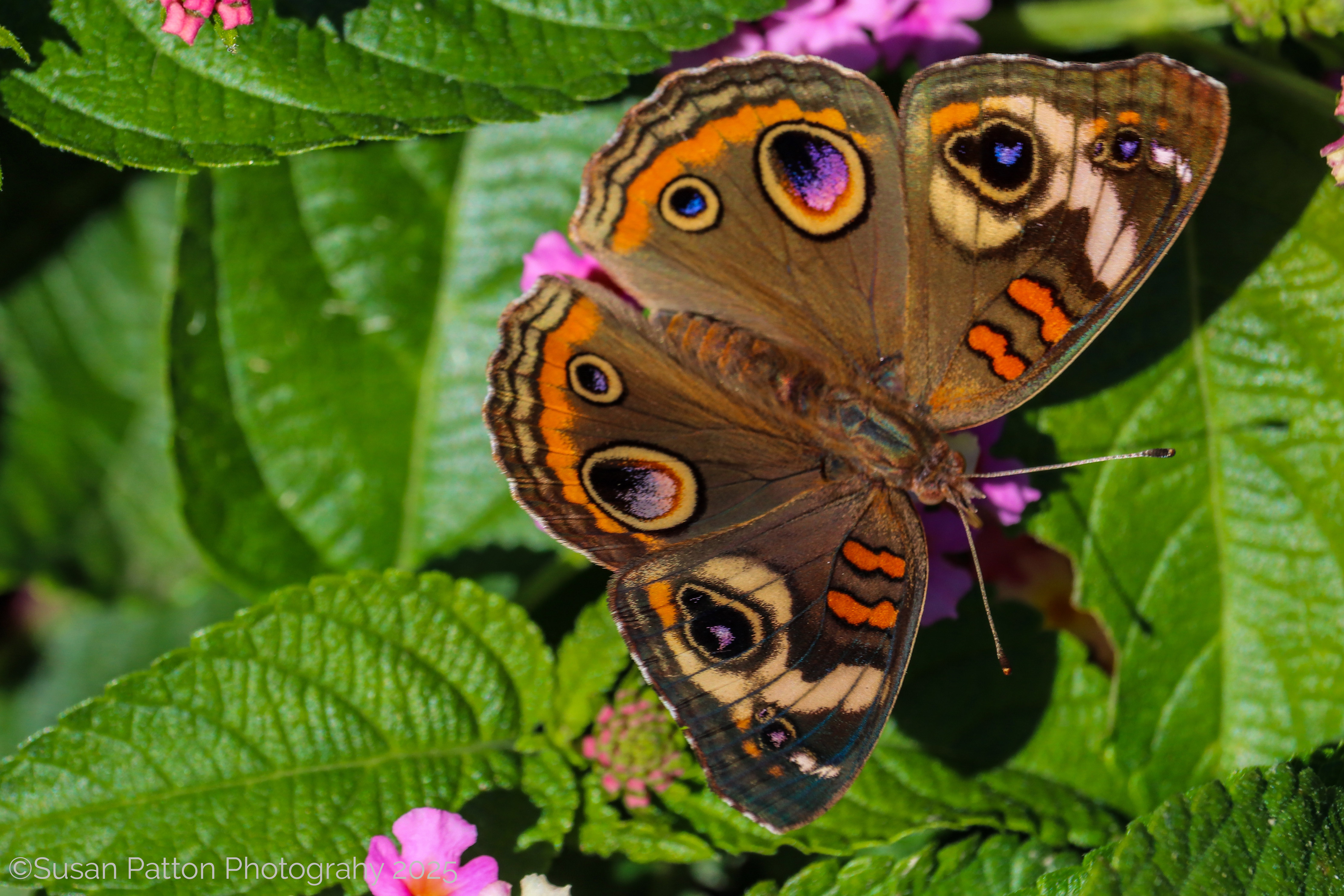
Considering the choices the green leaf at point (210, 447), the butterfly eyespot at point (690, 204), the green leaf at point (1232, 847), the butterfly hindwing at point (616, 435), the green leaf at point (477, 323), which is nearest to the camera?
the green leaf at point (1232, 847)

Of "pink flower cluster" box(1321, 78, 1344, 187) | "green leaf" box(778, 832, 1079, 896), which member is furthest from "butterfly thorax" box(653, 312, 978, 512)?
"pink flower cluster" box(1321, 78, 1344, 187)

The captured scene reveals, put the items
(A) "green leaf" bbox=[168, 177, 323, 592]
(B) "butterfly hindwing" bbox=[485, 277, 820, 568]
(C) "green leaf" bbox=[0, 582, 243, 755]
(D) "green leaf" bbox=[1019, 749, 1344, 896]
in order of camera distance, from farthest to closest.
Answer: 1. (C) "green leaf" bbox=[0, 582, 243, 755]
2. (A) "green leaf" bbox=[168, 177, 323, 592]
3. (B) "butterfly hindwing" bbox=[485, 277, 820, 568]
4. (D) "green leaf" bbox=[1019, 749, 1344, 896]

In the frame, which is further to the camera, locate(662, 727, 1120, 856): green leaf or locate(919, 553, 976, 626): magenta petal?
locate(919, 553, 976, 626): magenta petal

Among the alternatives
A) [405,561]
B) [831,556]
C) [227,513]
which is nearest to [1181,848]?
[831,556]

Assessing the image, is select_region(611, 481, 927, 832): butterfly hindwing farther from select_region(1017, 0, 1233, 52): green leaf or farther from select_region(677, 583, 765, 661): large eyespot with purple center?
select_region(1017, 0, 1233, 52): green leaf

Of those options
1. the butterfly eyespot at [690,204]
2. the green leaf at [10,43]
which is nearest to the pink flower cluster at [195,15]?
the green leaf at [10,43]

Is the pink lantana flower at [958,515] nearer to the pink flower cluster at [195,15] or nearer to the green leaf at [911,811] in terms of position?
the green leaf at [911,811]

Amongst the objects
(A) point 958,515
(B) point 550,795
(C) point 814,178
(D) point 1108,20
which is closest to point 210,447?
(B) point 550,795
